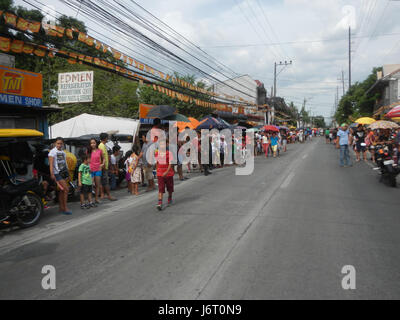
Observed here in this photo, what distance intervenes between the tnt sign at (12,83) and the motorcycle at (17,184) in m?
5.81

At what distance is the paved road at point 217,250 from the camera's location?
379cm

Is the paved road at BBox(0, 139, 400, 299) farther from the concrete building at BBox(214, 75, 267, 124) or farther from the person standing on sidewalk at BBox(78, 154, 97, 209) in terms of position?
the concrete building at BBox(214, 75, 267, 124)

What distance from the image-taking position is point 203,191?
10.3m

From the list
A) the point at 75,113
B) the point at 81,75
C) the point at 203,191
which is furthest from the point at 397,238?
the point at 75,113

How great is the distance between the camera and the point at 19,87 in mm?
12664

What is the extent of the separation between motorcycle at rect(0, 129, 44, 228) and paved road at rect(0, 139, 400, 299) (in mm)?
338

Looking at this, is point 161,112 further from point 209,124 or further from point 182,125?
point 209,124

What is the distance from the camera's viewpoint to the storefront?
40.1 feet

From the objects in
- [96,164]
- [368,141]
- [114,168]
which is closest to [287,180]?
[114,168]

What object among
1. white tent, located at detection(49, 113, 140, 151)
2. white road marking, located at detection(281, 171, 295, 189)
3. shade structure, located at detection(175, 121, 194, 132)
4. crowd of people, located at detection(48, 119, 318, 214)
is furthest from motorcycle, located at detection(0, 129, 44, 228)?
shade structure, located at detection(175, 121, 194, 132)

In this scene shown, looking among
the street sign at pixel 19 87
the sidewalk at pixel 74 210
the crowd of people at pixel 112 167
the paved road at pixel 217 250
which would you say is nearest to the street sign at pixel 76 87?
the street sign at pixel 19 87

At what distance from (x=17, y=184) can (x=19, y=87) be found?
710 centimetres
